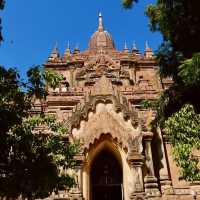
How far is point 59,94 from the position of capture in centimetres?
2625

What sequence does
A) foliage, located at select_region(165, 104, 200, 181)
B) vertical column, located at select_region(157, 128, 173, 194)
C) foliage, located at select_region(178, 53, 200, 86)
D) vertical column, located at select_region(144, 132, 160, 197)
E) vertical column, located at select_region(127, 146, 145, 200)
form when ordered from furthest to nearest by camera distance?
vertical column, located at select_region(157, 128, 173, 194) < vertical column, located at select_region(144, 132, 160, 197) < vertical column, located at select_region(127, 146, 145, 200) < foliage, located at select_region(165, 104, 200, 181) < foliage, located at select_region(178, 53, 200, 86)

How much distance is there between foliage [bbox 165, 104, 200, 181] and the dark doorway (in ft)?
27.2

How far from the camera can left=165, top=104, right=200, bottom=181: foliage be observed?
11648 mm

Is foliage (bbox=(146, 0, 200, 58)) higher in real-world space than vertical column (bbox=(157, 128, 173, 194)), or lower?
higher

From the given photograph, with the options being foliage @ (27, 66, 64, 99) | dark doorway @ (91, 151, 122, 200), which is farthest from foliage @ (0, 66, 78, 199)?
dark doorway @ (91, 151, 122, 200)

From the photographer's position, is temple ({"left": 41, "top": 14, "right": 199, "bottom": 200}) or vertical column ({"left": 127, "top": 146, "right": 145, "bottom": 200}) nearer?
vertical column ({"left": 127, "top": 146, "right": 145, "bottom": 200})

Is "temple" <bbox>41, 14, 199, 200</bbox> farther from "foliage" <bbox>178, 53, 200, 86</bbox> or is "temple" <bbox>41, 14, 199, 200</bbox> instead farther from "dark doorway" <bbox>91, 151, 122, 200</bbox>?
"foliage" <bbox>178, 53, 200, 86</bbox>

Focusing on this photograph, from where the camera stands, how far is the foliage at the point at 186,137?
1165cm

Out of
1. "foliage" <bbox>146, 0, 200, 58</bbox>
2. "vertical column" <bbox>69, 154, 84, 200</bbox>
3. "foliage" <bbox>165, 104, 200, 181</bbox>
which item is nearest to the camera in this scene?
"foliage" <bbox>146, 0, 200, 58</bbox>

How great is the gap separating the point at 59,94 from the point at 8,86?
17.0 meters

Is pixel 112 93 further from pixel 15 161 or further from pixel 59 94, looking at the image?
pixel 15 161

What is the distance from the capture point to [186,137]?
12.0 metres

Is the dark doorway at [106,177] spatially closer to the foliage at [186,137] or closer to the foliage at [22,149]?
the foliage at [186,137]

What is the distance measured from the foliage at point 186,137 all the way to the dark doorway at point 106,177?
27.2 feet
